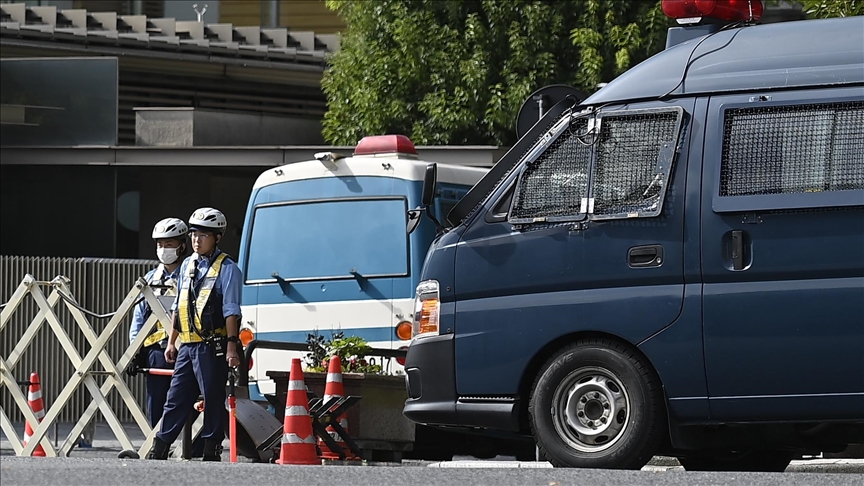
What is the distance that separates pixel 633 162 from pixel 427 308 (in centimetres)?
146

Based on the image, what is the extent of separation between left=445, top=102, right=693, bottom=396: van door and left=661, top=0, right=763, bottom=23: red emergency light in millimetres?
942

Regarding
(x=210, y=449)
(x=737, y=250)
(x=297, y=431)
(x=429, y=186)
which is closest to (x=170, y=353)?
(x=210, y=449)

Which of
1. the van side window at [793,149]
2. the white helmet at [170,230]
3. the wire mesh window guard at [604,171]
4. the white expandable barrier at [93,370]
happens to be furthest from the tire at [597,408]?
the white helmet at [170,230]

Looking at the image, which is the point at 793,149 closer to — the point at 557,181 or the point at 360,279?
the point at 557,181

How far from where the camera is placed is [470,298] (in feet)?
30.0

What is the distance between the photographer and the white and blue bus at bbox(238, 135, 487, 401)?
13.8 meters

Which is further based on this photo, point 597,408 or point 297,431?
point 297,431

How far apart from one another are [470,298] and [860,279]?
2.13 m

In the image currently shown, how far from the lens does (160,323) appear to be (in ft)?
40.7

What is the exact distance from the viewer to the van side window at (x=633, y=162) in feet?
28.4

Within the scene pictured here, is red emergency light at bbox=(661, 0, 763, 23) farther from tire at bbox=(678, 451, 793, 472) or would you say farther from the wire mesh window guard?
tire at bbox=(678, 451, 793, 472)

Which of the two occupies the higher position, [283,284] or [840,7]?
[840,7]

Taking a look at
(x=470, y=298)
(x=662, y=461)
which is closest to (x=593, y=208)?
(x=470, y=298)

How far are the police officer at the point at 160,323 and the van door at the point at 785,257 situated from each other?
509 centimetres
